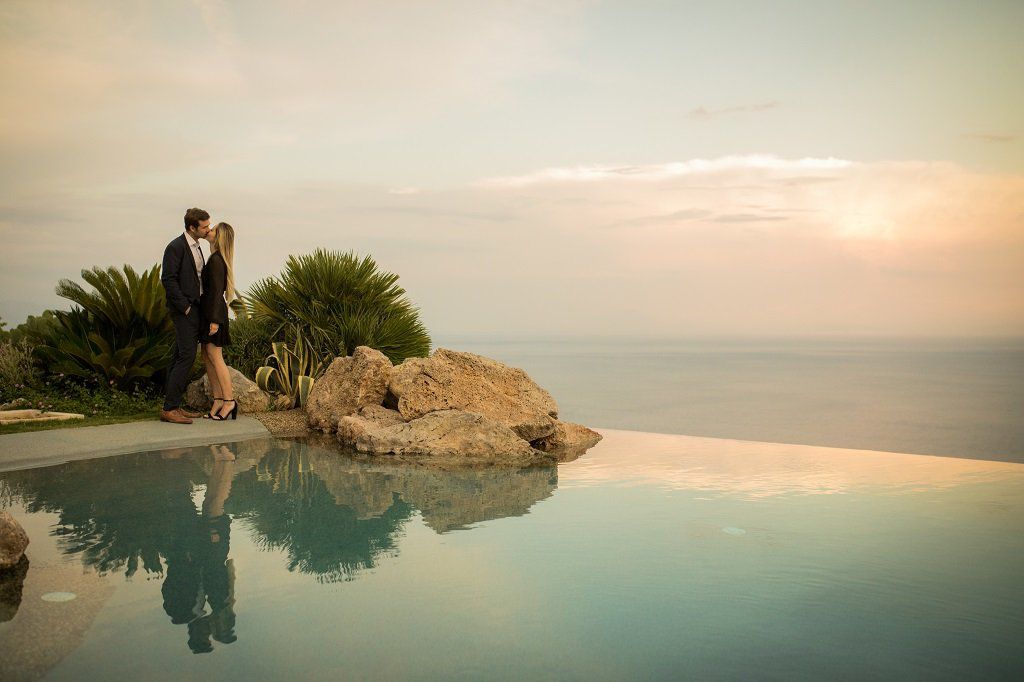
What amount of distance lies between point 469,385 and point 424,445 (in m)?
1.36

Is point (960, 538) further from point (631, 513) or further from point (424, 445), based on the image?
point (424, 445)

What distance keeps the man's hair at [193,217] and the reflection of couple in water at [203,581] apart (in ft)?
12.8

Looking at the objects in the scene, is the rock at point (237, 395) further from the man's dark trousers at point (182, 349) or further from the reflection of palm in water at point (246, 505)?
the reflection of palm in water at point (246, 505)

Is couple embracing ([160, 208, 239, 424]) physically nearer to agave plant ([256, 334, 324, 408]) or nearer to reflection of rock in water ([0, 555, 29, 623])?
agave plant ([256, 334, 324, 408])

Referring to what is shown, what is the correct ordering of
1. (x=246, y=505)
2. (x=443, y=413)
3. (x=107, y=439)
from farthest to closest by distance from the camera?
(x=443, y=413)
(x=107, y=439)
(x=246, y=505)

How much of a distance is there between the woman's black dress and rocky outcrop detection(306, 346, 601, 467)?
1.55 m

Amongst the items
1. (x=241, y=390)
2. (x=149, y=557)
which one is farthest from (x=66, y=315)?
(x=149, y=557)

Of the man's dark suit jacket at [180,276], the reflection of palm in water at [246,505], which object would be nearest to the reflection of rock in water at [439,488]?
the reflection of palm in water at [246,505]

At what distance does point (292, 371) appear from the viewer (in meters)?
11.2

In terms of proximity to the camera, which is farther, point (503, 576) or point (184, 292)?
point (184, 292)

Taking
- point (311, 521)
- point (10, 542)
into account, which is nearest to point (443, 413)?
point (311, 521)

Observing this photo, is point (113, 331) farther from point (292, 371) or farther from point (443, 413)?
point (443, 413)

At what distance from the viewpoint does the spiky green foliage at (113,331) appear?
10.3 meters

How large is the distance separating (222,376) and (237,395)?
3.46 feet
